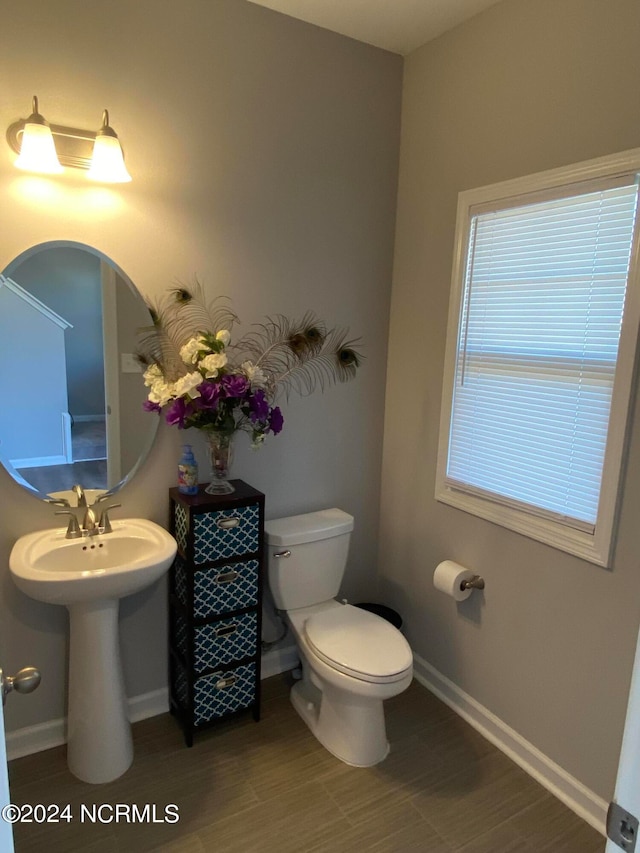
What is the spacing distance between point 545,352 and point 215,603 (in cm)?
150

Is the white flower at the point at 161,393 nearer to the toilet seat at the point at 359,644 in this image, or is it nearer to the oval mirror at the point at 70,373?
the oval mirror at the point at 70,373

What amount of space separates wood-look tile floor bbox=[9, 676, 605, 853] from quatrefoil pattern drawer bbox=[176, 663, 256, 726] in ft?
0.35

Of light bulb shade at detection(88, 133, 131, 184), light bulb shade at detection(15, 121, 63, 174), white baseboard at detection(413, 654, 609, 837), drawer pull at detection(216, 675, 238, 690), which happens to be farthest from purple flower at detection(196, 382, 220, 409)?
white baseboard at detection(413, 654, 609, 837)

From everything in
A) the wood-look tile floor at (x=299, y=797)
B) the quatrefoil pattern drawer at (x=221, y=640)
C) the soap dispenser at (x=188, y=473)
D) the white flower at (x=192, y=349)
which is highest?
the white flower at (x=192, y=349)

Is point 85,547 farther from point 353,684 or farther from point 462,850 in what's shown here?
point 462,850

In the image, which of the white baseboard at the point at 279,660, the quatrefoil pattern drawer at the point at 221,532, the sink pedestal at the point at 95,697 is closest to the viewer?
the sink pedestal at the point at 95,697

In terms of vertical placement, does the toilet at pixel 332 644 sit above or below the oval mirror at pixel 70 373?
below

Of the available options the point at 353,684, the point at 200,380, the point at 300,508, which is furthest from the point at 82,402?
the point at 353,684

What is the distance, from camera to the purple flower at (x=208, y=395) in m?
1.95

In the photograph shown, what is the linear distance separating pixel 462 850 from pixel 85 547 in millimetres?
1563

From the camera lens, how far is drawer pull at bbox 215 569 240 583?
6.93ft

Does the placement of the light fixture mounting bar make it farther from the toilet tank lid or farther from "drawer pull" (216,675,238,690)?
"drawer pull" (216,675,238,690)

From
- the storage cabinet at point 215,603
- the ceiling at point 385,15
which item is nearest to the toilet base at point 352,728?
the storage cabinet at point 215,603

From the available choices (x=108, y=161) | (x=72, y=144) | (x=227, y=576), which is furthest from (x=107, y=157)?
(x=227, y=576)
